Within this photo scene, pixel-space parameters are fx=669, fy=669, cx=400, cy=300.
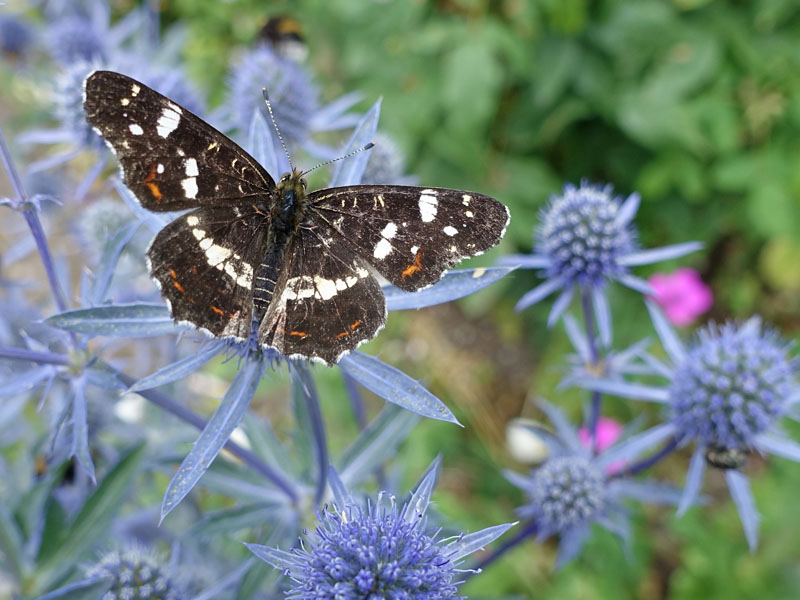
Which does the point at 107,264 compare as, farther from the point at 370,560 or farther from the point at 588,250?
the point at 588,250

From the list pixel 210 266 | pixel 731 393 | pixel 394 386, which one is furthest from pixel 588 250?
pixel 210 266

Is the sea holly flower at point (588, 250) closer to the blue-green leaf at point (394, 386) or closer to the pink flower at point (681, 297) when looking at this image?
the blue-green leaf at point (394, 386)

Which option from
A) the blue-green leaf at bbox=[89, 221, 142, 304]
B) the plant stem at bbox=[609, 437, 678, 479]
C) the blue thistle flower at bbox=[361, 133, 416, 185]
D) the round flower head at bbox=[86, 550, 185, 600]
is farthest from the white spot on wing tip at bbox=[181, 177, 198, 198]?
the plant stem at bbox=[609, 437, 678, 479]

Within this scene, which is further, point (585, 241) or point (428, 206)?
point (585, 241)

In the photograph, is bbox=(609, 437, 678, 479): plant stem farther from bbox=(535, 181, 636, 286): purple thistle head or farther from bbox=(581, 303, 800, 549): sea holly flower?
bbox=(535, 181, 636, 286): purple thistle head

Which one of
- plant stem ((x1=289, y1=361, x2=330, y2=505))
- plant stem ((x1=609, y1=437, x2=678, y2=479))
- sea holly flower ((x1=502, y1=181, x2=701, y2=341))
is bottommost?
plant stem ((x1=289, y1=361, x2=330, y2=505))

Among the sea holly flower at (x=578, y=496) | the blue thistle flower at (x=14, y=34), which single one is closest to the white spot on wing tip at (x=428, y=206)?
the sea holly flower at (x=578, y=496)
